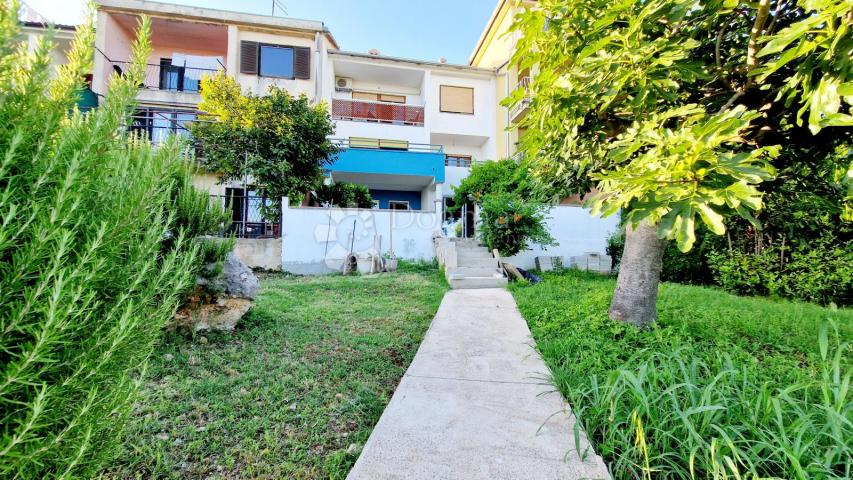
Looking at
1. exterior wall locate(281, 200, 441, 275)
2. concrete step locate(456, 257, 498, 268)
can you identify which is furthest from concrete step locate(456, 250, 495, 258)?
exterior wall locate(281, 200, 441, 275)

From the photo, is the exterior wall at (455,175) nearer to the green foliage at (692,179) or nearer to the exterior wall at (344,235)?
the exterior wall at (344,235)

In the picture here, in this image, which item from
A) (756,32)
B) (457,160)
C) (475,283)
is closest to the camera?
(756,32)

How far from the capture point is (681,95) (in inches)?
107

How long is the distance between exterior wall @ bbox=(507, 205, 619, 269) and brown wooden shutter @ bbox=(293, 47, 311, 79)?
1075 centimetres

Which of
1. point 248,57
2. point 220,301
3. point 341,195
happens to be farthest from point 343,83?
point 220,301

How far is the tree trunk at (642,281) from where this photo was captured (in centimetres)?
374

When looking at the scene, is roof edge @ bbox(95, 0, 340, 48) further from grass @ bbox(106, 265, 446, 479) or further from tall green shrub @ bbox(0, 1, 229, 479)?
tall green shrub @ bbox(0, 1, 229, 479)

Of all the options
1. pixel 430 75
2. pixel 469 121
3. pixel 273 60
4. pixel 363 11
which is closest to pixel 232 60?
pixel 273 60

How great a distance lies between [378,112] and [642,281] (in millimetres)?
13006

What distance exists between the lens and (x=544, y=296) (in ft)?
19.0

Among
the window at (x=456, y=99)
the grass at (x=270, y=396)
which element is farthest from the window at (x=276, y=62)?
the grass at (x=270, y=396)

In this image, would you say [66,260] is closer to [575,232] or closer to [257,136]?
[257,136]

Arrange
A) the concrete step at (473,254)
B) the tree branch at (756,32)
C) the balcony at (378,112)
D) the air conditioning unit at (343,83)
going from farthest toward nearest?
1. the air conditioning unit at (343,83)
2. the balcony at (378,112)
3. the concrete step at (473,254)
4. the tree branch at (756,32)

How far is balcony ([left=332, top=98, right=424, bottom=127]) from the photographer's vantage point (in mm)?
13836
